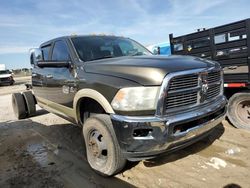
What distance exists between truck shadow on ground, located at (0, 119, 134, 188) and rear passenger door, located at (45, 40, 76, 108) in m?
0.90

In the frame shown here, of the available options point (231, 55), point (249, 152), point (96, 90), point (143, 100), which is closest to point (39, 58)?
point (96, 90)

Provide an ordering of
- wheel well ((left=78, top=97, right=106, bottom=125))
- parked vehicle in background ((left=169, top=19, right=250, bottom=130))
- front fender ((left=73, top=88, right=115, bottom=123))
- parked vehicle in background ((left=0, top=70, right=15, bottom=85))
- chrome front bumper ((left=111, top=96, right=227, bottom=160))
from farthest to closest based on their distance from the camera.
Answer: parked vehicle in background ((left=0, top=70, right=15, bottom=85)) → parked vehicle in background ((left=169, top=19, right=250, bottom=130)) → wheel well ((left=78, top=97, right=106, bottom=125)) → front fender ((left=73, top=88, right=115, bottom=123)) → chrome front bumper ((left=111, top=96, right=227, bottom=160))

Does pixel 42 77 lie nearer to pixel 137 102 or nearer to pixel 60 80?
pixel 60 80

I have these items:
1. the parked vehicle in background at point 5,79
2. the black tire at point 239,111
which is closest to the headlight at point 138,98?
the black tire at point 239,111

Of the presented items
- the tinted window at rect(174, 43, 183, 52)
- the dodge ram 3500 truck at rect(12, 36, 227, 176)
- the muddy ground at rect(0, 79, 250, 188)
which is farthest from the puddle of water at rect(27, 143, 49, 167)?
the tinted window at rect(174, 43, 183, 52)

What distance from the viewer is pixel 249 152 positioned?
404cm

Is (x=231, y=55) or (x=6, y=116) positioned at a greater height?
(x=231, y=55)

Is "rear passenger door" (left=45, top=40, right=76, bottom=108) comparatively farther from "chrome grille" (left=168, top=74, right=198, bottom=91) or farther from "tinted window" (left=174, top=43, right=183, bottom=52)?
"tinted window" (left=174, top=43, right=183, bottom=52)

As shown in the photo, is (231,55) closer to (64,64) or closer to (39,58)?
(64,64)

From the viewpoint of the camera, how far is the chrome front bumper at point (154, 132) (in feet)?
9.52

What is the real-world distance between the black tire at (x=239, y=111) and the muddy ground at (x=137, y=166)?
0.54 ft

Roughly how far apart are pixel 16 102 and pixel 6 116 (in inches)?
54.6

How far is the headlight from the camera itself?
292 cm

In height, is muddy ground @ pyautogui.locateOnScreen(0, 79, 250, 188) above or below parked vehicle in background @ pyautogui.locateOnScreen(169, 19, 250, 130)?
below
